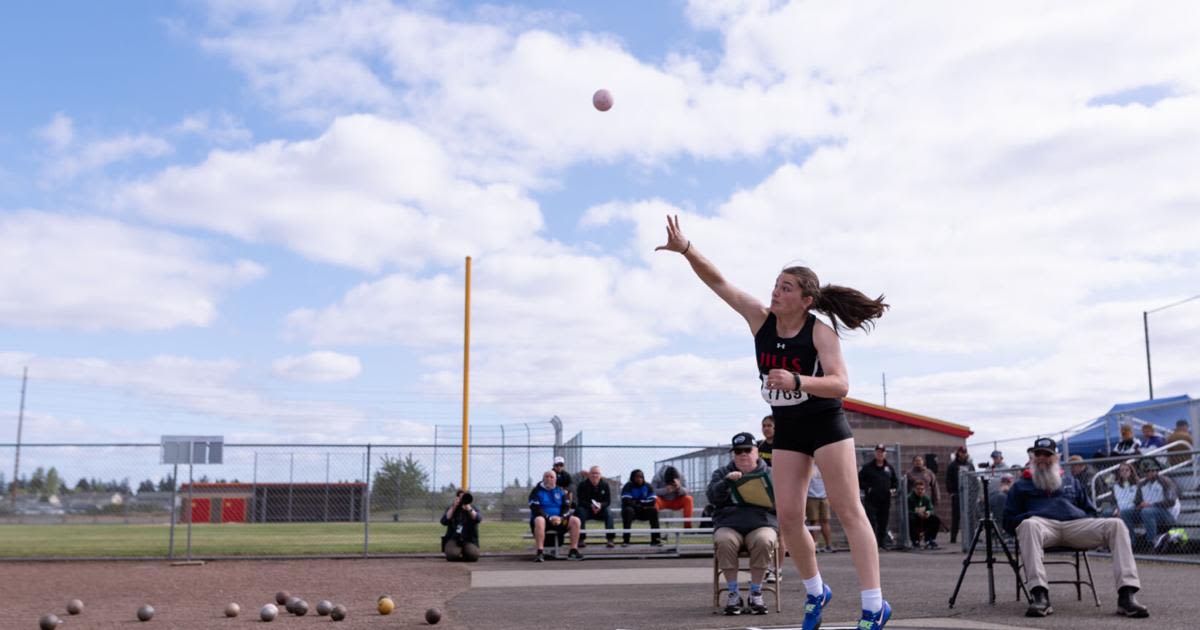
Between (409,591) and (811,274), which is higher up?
(811,274)

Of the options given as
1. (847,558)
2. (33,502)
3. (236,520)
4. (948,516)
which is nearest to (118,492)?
(33,502)

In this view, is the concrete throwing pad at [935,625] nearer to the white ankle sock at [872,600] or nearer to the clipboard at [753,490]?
the white ankle sock at [872,600]

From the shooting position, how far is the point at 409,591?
11336 mm

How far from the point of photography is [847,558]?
16031 millimetres

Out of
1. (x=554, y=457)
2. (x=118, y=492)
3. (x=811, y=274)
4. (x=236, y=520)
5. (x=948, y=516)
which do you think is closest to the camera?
(x=811, y=274)

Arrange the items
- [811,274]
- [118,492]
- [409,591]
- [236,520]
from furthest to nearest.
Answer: [236,520]
[118,492]
[409,591]
[811,274]

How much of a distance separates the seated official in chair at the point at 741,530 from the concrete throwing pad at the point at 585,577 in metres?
2.84

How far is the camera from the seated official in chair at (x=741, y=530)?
873 centimetres

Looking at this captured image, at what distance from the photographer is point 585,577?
1284cm

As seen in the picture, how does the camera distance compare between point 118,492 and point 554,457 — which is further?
point 118,492

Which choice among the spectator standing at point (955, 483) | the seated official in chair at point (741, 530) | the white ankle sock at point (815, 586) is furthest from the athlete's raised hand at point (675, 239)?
the spectator standing at point (955, 483)

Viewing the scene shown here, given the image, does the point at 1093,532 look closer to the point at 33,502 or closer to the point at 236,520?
the point at 33,502

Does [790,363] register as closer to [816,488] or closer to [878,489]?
[816,488]

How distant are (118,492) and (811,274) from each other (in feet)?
61.8
